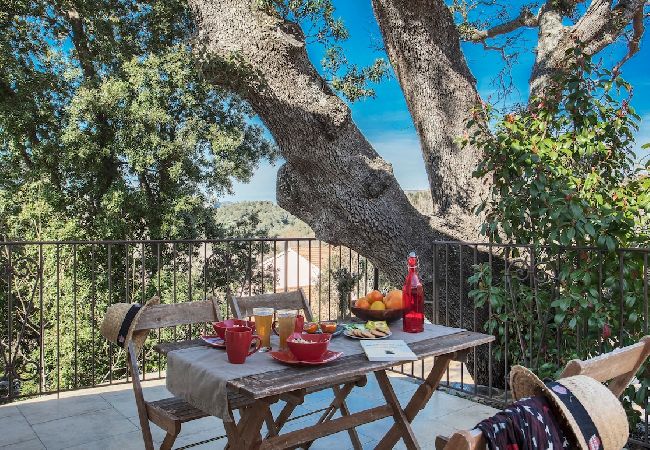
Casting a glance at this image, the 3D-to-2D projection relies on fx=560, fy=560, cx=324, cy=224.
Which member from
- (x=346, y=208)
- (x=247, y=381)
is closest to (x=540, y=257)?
(x=346, y=208)

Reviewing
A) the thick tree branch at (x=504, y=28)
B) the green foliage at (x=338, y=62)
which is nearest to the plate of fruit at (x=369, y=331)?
the thick tree branch at (x=504, y=28)

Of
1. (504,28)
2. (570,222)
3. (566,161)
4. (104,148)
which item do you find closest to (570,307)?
(570,222)

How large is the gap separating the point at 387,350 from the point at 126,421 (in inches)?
79.9

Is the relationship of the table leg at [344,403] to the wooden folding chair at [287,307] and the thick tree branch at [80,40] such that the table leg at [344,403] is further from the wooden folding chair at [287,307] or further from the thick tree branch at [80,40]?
the thick tree branch at [80,40]

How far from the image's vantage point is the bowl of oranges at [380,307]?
2.31 meters

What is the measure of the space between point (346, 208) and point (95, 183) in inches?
261

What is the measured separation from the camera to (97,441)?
294 cm

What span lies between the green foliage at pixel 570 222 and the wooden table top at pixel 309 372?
1.25 metres

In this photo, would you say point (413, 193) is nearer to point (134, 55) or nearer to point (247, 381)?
point (247, 381)

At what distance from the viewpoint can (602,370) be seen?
1.26m

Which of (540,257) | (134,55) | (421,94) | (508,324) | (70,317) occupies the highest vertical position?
(134,55)

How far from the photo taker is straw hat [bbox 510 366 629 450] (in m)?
1.04

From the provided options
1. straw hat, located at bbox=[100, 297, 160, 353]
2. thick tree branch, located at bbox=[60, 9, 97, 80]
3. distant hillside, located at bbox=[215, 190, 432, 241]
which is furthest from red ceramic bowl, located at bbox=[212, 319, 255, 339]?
thick tree branch, located at bbox=[60, 9, 97, 80]

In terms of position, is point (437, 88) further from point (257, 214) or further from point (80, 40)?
point (80, 40)
